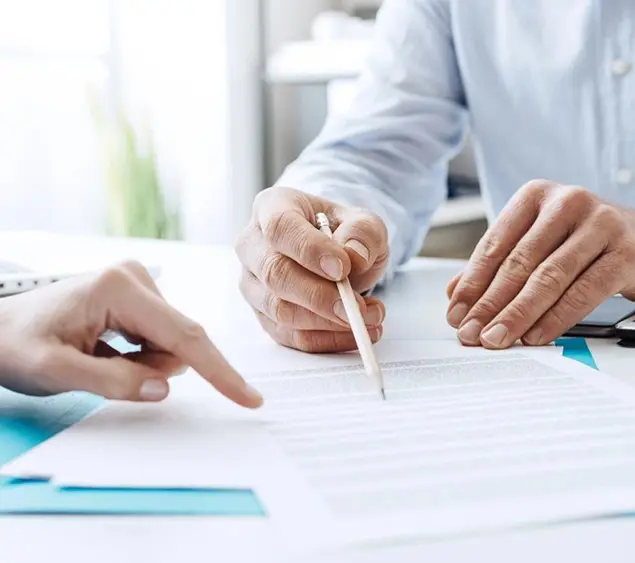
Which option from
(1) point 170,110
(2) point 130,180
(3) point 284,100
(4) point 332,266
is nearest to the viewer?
(4) point 332,266

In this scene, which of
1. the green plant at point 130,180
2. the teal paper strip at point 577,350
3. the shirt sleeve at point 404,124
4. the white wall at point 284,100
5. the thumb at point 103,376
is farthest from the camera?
the white wall at point 284,100

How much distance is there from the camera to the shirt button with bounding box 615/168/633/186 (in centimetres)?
112

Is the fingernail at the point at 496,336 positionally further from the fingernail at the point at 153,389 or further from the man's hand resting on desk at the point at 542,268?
the fingernail at the point at 153,389

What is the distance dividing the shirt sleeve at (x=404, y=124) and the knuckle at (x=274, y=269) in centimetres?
35

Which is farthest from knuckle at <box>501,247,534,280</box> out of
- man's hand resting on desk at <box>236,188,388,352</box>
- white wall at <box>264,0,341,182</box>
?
white wall at <box>264,0,341,182</box>

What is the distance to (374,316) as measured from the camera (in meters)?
0.68

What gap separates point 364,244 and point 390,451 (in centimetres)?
26

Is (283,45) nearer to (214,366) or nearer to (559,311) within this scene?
(559,311)

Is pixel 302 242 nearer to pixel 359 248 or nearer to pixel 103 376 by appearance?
pixel 359 248

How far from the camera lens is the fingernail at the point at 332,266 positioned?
64cm

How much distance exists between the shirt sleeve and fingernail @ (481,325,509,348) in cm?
35

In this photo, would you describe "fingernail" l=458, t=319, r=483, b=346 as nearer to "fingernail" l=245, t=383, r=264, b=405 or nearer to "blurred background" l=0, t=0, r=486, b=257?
"fingernail" l=245, t=383, r=264, b=405

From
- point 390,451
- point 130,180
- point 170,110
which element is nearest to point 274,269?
point 390,451

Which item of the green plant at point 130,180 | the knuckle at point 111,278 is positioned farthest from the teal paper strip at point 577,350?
the green plant at point 130,180
